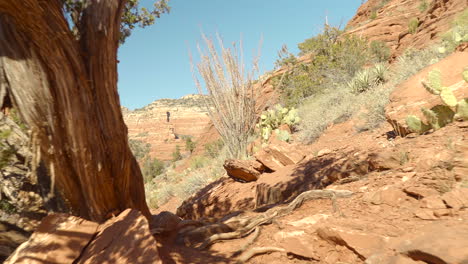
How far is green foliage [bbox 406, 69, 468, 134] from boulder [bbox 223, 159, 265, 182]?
9.65ft

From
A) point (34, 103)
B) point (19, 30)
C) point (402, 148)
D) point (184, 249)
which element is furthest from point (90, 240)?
point (402, 148)

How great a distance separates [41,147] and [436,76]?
4.42m

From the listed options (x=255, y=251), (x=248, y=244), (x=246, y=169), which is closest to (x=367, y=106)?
(x=246, y=169)

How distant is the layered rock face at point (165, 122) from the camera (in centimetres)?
6069

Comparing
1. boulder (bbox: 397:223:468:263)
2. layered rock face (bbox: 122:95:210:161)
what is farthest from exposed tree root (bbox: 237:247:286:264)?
layered rock face (bbox: 122:95:210:161)

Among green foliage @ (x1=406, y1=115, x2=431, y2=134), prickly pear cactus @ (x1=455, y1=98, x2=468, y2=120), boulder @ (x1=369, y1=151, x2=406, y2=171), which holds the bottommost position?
boulder @ (x1=369, y1=151, x2=406, y2=171)

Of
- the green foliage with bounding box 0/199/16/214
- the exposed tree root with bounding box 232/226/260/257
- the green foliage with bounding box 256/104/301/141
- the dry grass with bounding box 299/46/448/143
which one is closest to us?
the exposed tree root with bounding box 232/226/260/257

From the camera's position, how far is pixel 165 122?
64.8 metres

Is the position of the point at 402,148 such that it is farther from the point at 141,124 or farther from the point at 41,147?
the point at 141,124

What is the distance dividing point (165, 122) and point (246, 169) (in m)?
61.0

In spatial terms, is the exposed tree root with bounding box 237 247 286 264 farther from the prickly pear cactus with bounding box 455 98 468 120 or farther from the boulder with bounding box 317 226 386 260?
the prickly pear cactus with bounding box 455 98 468 120

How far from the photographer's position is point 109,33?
247 cm

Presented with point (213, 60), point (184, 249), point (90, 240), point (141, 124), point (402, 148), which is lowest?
point (184, 249)

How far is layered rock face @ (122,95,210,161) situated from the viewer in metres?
60.7
